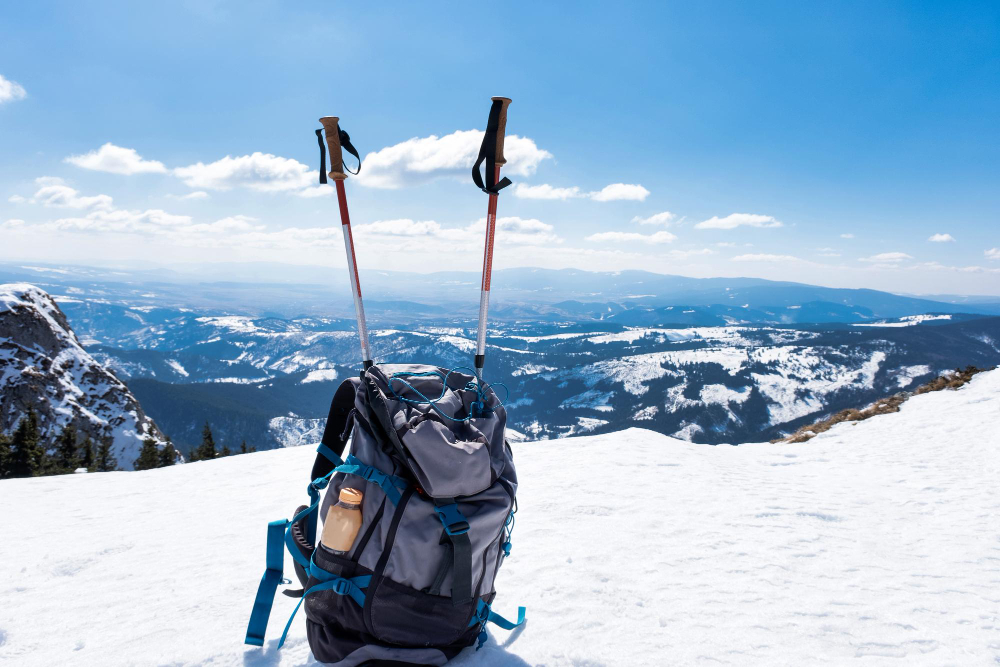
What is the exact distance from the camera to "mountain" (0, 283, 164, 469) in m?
70.3

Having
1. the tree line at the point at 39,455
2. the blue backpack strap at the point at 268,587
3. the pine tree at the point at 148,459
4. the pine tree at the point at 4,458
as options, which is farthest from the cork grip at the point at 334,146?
the pine tree at the point at 148,459

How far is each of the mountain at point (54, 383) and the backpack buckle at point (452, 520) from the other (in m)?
93.2

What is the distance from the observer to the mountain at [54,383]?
70312 mm

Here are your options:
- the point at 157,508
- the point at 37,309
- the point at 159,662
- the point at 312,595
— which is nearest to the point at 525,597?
the point at 312,595

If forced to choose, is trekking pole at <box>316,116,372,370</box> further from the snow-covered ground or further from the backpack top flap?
the snow-covered ground

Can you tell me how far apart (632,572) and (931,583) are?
11.2ft

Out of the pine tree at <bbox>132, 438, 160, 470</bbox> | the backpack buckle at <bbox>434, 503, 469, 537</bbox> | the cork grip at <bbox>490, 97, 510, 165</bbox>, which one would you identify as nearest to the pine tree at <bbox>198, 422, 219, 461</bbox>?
the pine tree at <bbox>132, 438, 160, 470</bbox>

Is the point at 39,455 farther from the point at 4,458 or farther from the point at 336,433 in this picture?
the point at 336,433

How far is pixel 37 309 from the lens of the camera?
267ft

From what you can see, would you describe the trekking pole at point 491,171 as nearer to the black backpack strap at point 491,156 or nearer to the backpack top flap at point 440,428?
the black backpack strap at point 491,156

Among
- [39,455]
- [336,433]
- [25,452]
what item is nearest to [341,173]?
[336,433]

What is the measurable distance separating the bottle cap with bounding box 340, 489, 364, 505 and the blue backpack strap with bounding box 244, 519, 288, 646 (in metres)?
0.99

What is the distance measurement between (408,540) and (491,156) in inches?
119

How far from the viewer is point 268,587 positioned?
3.73m
